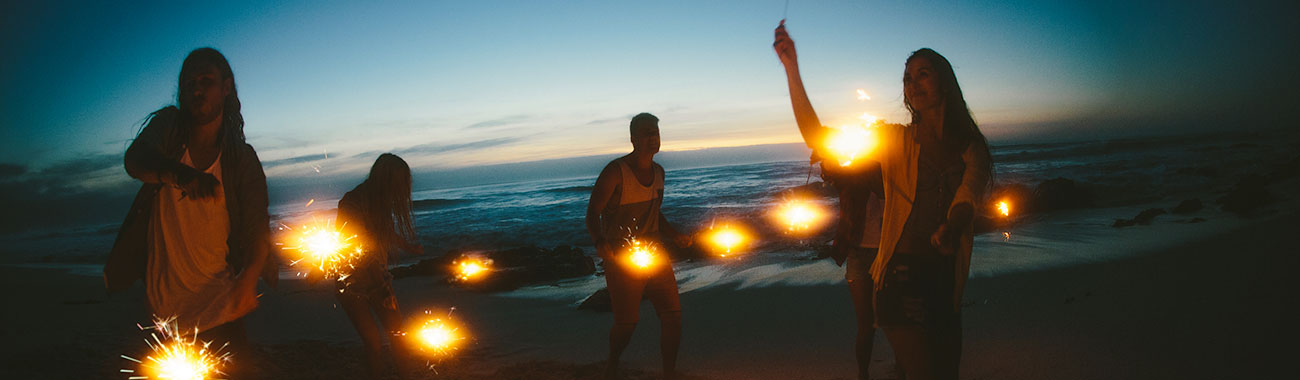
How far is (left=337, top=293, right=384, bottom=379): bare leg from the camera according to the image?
15.5 ft

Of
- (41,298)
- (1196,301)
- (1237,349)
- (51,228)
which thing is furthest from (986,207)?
(51,228)

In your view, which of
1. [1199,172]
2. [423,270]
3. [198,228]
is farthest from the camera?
[1199,172]

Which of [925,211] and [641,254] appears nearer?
[925,211]

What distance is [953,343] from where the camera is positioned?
2746mm

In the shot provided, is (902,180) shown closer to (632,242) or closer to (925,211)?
(925,211)

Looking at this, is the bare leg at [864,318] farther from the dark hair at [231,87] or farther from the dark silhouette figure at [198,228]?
the dark hair at [231,87]

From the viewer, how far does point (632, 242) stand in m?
4.61

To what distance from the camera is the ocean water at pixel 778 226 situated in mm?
9435

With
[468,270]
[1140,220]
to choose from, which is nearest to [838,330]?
[468,270]

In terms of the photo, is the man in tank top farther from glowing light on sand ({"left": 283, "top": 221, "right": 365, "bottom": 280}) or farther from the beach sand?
glowing light on sand ({"left": 283, "top": 221, "right": 365, "bottom": 280})

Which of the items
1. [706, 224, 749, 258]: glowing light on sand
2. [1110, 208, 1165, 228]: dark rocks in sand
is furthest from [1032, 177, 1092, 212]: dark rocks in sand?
[706, 224, 749, 258]: glowing light on sand

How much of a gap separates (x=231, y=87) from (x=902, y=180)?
10.1 ft

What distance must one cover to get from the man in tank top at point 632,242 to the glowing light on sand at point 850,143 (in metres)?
2.00

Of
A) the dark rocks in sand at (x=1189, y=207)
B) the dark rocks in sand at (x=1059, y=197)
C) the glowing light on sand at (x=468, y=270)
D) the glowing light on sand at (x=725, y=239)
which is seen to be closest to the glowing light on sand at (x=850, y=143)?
the glowing light on sand at (x=725, y=239)
